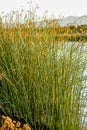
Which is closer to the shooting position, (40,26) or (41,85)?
(41,85)

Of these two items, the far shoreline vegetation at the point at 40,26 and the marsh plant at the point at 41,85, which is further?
the far shoreline vegetation at the point at 40,26

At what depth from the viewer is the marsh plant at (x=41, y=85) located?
285cm

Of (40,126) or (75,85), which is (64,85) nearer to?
(75,85)

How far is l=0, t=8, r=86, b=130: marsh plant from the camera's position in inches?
112

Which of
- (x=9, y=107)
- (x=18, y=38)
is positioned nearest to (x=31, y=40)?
(x=18, y=38)

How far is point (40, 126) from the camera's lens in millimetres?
2957

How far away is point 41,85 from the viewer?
2846 millimetres

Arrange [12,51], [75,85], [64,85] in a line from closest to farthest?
1. [64,85]
2. [75,85]
3. [12,51]

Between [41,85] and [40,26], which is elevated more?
[40,26]

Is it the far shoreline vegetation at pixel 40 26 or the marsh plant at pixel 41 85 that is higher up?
the far shoreline vegetation at pixel 40 26

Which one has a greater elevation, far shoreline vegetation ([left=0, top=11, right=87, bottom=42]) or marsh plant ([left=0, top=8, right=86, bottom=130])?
far shoreline vegetation ([left=0, top=11, right=87, bottom=42])

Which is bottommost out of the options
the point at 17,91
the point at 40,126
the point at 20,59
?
the point at 40,126

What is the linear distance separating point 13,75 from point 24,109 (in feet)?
1.02

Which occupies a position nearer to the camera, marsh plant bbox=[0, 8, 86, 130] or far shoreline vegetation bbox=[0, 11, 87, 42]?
marsh plant bbox=[0, 8, 86, 130]
